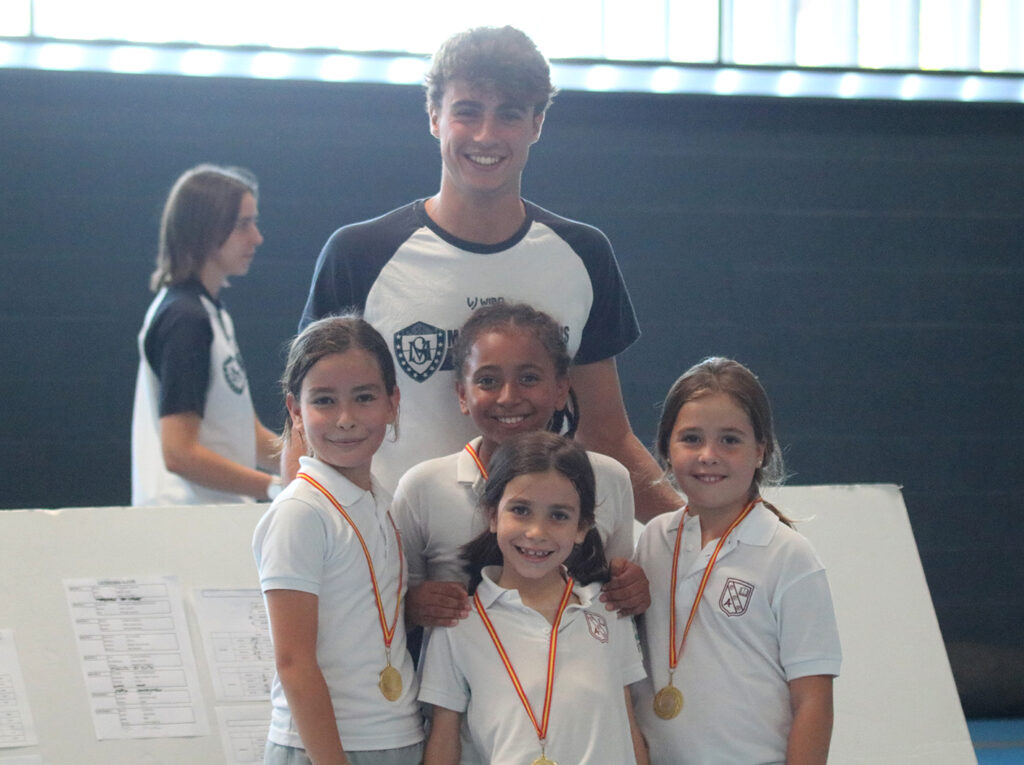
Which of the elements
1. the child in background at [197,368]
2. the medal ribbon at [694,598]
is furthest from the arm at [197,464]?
the medal ribbon at [694,598]

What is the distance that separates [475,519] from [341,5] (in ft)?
8.47

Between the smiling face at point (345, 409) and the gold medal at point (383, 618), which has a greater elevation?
the smiling face at point (345, 409)

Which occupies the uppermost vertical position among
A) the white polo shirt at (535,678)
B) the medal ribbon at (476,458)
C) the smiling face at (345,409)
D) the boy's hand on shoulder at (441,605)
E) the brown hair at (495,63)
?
the brown hair at (495,63)

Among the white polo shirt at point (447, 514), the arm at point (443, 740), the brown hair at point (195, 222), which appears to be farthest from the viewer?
the brown hair at point (195, 222)

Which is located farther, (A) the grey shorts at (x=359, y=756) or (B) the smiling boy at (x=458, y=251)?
(B) the smiling boy at (x=458, y=251)

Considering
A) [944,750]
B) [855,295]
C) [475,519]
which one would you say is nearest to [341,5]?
[855,295]

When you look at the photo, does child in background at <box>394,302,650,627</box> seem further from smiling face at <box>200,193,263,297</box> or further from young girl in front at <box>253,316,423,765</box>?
smiling face at <box>200,193,263,297</box>

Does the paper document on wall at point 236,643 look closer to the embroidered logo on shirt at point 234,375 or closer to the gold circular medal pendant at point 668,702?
the embroidered logo on shirt at point 234,375

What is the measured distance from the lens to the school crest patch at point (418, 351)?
190 cm

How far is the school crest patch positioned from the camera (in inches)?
74.8

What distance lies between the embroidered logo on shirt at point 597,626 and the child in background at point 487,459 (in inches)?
1.5

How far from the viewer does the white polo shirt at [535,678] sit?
162cm

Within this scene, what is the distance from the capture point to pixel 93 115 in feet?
12.1

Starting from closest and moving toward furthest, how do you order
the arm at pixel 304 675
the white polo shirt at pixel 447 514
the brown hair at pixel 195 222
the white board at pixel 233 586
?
1. the arm at pixel 304 675
2. the white polo shirt at pixel 447 514
3. the white board at pixel 233 586
4. the brown hair at pixel 195 222
